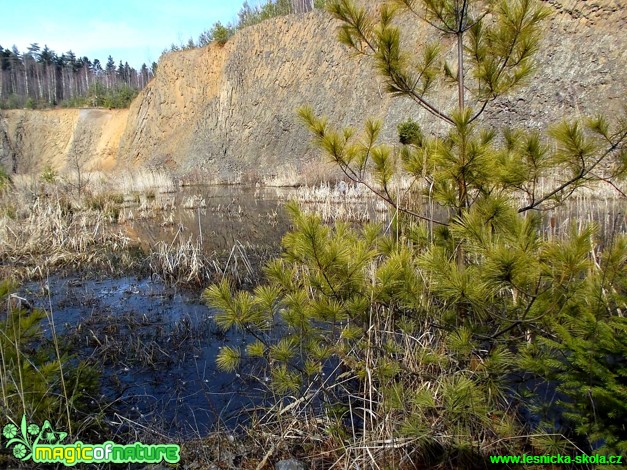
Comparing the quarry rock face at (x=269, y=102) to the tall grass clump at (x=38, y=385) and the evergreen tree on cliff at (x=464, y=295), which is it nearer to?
the evergreen tree on cliff at (x=464, y=295)

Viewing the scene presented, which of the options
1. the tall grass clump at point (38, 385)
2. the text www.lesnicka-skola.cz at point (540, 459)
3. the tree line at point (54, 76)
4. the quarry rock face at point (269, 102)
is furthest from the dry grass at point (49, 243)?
the tree line at point (54, 76)

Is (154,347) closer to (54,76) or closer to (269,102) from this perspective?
(269,102)

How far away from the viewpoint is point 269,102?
31297 mm

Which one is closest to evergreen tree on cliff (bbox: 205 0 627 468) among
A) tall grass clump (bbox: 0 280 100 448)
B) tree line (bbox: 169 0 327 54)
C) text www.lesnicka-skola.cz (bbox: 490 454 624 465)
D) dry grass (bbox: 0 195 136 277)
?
text www.lesnicka-skola.cz (bbox: 490 454 624 465)

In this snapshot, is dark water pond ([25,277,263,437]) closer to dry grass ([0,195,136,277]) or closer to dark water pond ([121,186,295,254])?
dry grass ([0,195,136,277])

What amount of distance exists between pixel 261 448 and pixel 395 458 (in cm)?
82

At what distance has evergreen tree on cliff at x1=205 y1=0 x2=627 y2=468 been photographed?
211 cm

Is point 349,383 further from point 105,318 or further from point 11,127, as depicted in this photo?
point 11,127

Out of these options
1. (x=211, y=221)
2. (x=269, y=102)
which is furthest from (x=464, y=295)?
(x=269, y=102)

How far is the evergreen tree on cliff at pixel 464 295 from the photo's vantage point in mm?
2111

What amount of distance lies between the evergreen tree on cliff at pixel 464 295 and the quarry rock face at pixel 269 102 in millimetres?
15040

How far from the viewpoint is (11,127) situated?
45812 mm

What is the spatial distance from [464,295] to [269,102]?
101ft

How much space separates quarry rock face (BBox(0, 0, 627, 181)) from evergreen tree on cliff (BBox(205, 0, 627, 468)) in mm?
15040
